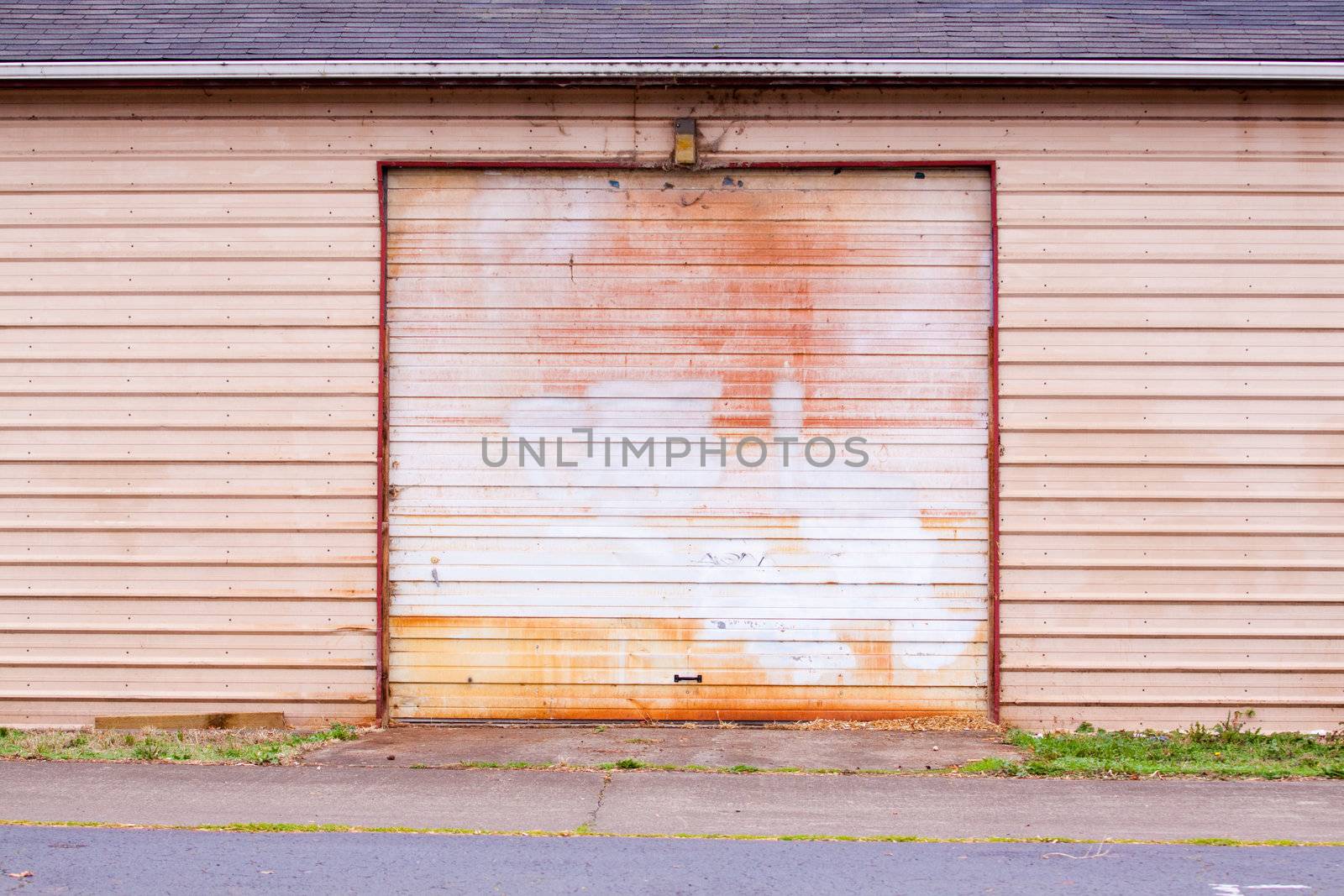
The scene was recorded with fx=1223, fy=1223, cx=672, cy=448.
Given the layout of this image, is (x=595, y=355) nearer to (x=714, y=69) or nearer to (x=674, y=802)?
(x=714, y=69)

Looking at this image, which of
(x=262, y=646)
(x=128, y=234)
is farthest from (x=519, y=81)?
(x=262, y=646)

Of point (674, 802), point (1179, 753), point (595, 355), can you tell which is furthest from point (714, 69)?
point (1179, 753)

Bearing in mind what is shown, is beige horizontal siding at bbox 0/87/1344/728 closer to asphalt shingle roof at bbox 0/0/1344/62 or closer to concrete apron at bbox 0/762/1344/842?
asphalt shingle roof at bbox 0/0/1344/62

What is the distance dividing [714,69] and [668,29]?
2.64ft

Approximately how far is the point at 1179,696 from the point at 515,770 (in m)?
4.28

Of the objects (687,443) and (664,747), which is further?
(687,443)

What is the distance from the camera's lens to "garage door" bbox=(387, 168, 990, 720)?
7.98m

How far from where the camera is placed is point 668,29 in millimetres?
8188

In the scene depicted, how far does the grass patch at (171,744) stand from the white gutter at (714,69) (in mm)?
4113

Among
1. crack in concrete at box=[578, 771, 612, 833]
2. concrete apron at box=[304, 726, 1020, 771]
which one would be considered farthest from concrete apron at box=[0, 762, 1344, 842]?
concrete apron at box=[304, 726, 1020, 771]

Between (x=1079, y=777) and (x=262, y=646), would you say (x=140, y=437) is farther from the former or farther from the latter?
(x=1079, y=777)

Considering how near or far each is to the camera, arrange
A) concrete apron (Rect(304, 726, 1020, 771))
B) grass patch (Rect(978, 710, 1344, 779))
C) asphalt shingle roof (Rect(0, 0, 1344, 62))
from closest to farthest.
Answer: grass patch (Rect(978, 710, 1344, 779)), concrete apron (Rect(304, 726, 1020, 771)), asphalt shingle roof (Rect(0, 0, 1344, 62))

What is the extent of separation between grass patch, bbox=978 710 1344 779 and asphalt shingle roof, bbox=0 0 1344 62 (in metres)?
4.23

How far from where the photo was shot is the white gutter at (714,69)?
7559 mm
